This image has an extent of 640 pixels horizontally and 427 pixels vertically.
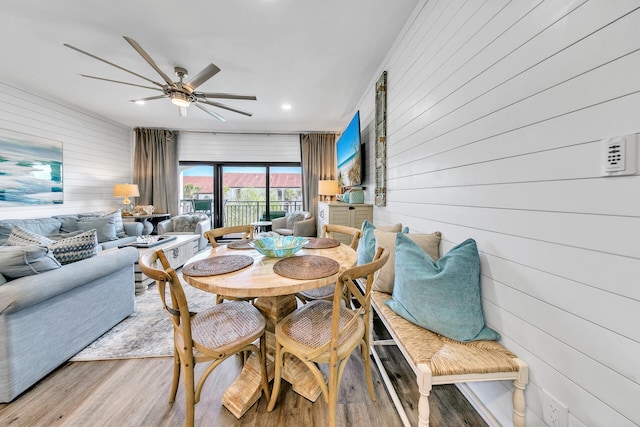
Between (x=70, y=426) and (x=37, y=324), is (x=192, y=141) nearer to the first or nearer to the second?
(x=37, y=324)

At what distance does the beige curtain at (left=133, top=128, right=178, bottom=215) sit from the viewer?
4934 mm

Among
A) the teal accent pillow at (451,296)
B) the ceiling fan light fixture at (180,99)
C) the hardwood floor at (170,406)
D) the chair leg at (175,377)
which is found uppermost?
the ceiling fan light fixture at (180,99)

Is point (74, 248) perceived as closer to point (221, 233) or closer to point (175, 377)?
point (221, 233)

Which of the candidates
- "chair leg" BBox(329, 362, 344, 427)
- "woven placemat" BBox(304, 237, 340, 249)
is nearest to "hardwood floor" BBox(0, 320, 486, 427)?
"chair leg" BBox(329, 362, 344, 427)

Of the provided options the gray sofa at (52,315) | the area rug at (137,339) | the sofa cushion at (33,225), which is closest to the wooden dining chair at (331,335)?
the area rug at (137,339)

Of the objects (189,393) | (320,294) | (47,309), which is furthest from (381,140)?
(47,309)

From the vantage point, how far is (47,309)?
1.47 metres

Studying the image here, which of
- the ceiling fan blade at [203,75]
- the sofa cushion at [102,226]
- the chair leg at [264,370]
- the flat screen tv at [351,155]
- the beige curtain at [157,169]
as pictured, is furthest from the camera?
the beige curtain at [157,169]

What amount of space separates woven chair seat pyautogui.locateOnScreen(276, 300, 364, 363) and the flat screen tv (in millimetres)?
2197

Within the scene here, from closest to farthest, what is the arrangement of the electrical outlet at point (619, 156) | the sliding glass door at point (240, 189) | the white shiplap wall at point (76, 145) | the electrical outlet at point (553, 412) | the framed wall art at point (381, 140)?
the electrical outlet at point (619, 156) → the electrical outlet at point (553, 412) → the framed wall art at point (381, 140) → the white shiplap wall at point (76, 145) → the sliding glass door at point (240, 189)

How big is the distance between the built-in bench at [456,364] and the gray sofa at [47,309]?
2.13m

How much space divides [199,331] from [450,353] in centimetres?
124

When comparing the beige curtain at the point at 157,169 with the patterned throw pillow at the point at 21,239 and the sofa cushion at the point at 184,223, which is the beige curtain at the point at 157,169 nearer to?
the sofa cushion at the point at 184,223

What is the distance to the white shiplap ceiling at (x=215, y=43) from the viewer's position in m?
1.87
